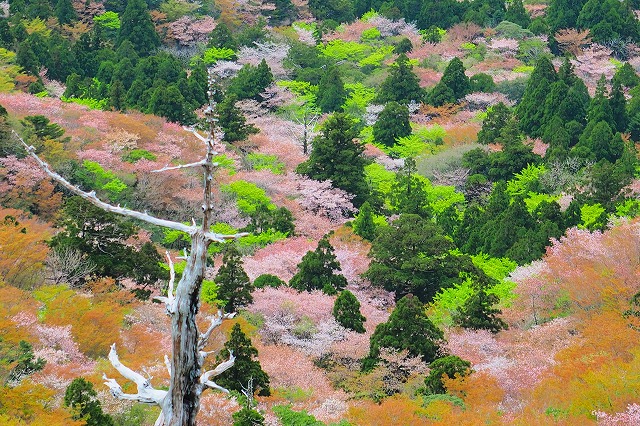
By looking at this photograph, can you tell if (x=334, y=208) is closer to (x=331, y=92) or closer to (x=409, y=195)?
(x=409, y=195)

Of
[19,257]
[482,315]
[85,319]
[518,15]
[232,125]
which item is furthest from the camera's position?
[518,15]

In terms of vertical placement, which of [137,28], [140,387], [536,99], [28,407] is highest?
[140,387]

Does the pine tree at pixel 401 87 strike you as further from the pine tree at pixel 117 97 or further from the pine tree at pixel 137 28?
the pine tree at pixel 137 28

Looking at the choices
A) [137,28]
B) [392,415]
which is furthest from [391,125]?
[392,415]

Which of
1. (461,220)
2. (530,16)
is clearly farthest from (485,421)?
(530,16)

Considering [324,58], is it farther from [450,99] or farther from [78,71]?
[78,71]

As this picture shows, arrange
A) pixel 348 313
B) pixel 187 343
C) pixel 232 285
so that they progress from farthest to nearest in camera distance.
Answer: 1. pixel 232 285
2. pixel 348 313
3. pixel 187 343

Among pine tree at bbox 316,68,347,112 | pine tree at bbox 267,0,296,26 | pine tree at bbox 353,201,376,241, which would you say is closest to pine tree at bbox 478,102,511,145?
pine tree at bbox 316,68,347,112
